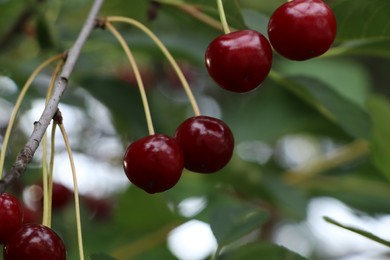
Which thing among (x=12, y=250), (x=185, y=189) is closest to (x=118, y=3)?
(x=185, y=189)

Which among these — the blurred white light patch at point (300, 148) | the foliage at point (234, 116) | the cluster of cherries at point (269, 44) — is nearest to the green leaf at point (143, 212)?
the foliage at point (234, 116)

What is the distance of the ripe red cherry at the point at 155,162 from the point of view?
50.3 inches

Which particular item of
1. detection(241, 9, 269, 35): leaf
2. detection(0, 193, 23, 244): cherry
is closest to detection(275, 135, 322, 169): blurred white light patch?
detection(241, 9, 269, 35): leaf

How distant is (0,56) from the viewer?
2424 millimetres

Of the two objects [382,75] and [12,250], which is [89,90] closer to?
[12,250]

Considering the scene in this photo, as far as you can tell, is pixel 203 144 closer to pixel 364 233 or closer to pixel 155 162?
pixel 155 162

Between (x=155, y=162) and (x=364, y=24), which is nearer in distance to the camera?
(x=155, y=162)

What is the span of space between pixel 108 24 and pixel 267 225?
165 cm

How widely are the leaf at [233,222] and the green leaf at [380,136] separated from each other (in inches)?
11.2

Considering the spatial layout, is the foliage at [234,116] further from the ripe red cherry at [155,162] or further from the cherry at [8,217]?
the cherry at [8,217]

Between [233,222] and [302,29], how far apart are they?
451mm

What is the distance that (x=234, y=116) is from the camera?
2.80m

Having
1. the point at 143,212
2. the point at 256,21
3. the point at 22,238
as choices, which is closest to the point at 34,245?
the point at 22,238

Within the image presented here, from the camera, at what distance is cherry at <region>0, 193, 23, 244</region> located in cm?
117
